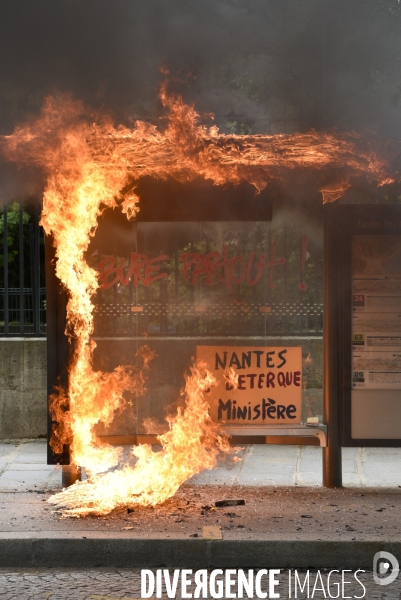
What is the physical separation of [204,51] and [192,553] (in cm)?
363

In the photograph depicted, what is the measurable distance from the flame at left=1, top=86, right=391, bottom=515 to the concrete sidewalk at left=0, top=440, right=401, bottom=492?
625mm

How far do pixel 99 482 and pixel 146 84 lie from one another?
2.97 metres

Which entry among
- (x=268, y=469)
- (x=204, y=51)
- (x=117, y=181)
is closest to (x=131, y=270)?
(x=117, y=181)

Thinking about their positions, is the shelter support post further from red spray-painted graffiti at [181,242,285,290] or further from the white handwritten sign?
red spray-painted graffiti at [181,242,285,290]

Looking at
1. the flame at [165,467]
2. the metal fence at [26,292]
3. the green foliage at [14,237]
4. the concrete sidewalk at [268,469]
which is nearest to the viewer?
the flame at [165,467]

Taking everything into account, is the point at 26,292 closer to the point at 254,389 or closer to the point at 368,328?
the point at 254,389

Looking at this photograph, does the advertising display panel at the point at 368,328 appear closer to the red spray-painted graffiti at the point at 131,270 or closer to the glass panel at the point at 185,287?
the glass panel at the point at 185,287

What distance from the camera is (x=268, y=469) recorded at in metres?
7.23

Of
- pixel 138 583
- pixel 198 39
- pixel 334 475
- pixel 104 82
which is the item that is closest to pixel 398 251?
pixel 334 475

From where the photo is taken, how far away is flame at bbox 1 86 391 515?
19.8 feet

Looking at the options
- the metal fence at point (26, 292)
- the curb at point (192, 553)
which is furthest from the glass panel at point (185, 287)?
the metal fence at point (26, 292)

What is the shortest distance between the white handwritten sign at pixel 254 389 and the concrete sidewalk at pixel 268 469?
0.60 metres

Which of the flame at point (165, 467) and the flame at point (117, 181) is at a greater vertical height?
the flame at point (117, 181)

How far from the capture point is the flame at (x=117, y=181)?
19.8 feet
